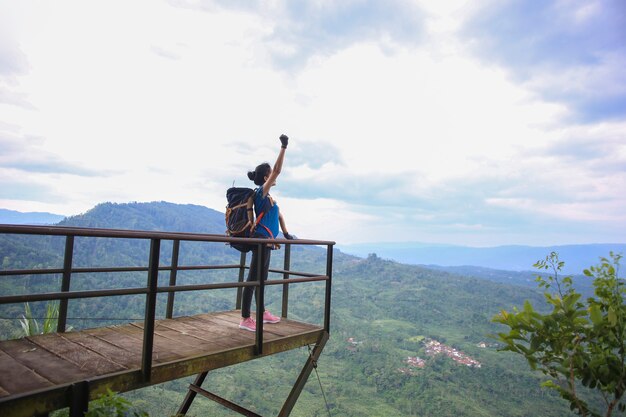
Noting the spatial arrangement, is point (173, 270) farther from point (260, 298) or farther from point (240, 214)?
point (260, 298)

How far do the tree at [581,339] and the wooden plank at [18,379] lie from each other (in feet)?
9.48

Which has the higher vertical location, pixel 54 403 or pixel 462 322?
pixel 54 403

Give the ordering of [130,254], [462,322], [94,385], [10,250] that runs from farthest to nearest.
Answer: [462,322] → [130,254] → [10,250] → [94,385]

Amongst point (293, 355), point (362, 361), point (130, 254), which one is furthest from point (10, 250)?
point (362, 361)

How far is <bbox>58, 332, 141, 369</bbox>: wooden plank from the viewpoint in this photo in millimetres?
3179

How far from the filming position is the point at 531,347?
2.53 metres

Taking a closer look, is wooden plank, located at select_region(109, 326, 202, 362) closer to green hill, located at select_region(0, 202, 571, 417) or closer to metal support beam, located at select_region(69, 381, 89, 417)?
metal support beam, located at select_region(69, 381, 89, 417)

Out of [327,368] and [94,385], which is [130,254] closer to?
[327,368]

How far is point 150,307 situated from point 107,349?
0.98 m

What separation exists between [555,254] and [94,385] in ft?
11.6

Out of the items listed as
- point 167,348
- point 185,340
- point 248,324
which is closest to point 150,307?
point 167,348

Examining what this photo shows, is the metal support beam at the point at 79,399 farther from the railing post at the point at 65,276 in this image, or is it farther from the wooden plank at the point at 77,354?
the railing post at the point at 65,276

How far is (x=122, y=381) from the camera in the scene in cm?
287

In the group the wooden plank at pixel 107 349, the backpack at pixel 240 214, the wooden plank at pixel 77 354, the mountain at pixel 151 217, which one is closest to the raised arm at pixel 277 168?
the backpack at pixel 240 214
